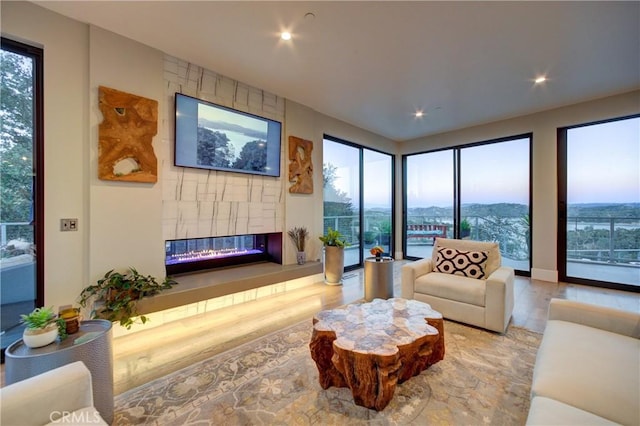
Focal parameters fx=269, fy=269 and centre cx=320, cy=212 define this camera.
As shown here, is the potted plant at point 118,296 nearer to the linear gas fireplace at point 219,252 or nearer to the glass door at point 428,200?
the linear gas fireplace at point 219,252

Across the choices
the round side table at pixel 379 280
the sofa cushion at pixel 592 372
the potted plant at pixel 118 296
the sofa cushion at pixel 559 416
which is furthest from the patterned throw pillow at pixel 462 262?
the potted plant at pixel 118 296

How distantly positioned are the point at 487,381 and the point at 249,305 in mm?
2564

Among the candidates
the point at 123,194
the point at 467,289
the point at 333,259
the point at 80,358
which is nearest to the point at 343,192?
the point at 333,259

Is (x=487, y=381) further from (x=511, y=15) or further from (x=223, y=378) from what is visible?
(x=511, y=15)

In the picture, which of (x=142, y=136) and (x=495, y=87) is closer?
(x=142, y=136)

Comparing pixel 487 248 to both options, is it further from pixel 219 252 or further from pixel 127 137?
pixel 127 137

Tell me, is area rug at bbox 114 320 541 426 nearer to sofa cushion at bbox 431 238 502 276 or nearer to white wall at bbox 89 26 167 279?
sofa cushion at bbox 431 238 502 276

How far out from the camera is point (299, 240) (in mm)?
4219

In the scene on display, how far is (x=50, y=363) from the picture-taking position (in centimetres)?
140

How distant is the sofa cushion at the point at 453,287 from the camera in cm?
273

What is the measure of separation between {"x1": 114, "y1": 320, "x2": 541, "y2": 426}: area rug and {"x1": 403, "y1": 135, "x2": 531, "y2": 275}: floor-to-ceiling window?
3.40m

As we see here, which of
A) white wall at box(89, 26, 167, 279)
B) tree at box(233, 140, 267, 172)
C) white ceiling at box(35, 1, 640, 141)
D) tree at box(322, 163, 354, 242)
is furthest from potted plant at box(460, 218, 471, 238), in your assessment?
white wall at box(89, 26, 167, 279)

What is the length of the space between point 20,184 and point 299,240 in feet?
9.91

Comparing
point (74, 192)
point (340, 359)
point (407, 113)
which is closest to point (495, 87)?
point (407, 113)
